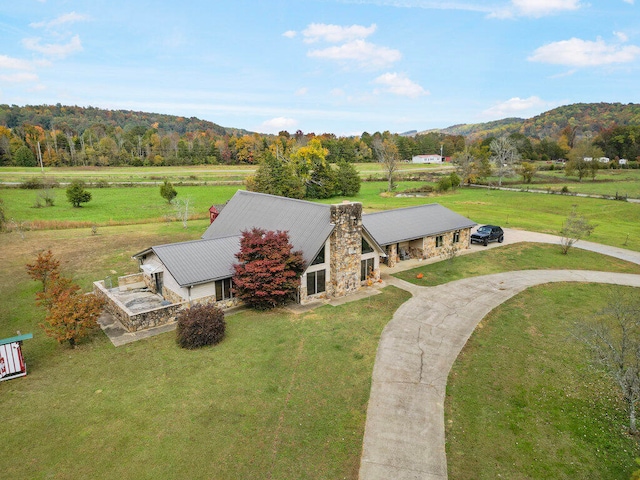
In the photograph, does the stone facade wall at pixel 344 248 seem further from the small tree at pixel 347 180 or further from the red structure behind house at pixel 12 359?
the small tree at pixel 347 180

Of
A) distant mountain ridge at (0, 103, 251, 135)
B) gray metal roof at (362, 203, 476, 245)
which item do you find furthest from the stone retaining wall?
distant mountain ridge at (0, 103, 251, 135)

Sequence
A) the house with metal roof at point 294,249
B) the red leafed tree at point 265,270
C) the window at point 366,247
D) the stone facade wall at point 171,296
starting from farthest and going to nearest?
1. the window at point 366,247
2. the stone facade wall at point 171,296
3. the red leafed tree at point 265,270
4. the house with metal roof at point 294,249

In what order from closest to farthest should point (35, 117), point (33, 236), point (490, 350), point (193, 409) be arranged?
point (193, 409), point (490, 350), point (33, 236), point (35, 117)

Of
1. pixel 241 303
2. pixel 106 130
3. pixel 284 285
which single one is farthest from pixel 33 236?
pixel 106 130

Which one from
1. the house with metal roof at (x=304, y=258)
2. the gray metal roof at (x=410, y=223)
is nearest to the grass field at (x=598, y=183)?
the gray metal roof at (x=410, y=223)

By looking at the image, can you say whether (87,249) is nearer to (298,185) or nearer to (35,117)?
(298,185)

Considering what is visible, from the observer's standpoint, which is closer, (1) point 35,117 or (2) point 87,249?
(2) point 87,249
